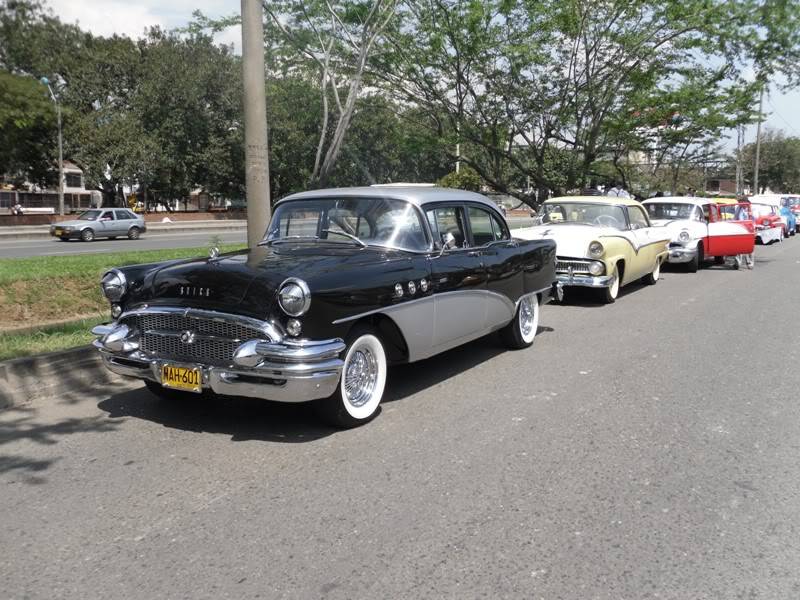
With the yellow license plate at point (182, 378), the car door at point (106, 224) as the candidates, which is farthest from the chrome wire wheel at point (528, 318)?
the car door at point (106, 224)

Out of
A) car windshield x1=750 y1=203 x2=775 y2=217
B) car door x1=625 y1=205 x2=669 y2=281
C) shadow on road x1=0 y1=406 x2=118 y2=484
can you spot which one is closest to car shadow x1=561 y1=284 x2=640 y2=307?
car door x1=625 y1=205 x2=669 y2=281

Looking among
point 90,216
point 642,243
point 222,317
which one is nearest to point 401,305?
point 222,317

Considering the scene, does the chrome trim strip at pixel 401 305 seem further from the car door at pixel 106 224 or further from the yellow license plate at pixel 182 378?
the car door at pixel 106 224

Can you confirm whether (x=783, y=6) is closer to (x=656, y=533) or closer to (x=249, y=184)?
(x=249, y=184)

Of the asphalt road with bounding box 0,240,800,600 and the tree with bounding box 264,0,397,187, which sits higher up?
the tree with bounding box 264,0,397,187

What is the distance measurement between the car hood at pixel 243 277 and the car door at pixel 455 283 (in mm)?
536

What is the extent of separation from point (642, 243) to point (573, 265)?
2.12 m

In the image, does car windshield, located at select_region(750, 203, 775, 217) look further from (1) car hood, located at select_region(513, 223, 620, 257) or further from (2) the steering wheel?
(1) car hood, located at select_region(513, 223, 620, 257)

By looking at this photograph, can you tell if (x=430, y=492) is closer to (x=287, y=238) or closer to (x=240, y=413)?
(x=240, y=413)

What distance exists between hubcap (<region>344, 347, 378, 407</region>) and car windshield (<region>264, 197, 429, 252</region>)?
1.05m

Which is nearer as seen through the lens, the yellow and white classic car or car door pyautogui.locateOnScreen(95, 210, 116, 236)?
the yellow and white classic car

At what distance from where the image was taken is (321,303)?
4680mm

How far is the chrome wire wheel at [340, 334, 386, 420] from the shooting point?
5051 millimetres

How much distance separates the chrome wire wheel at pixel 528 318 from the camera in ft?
25.5
